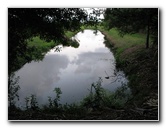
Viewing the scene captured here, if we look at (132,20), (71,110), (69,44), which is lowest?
(71,110)

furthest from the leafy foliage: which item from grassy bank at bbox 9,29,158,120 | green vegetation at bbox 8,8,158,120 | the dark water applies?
grassy bank at bbox 9,29,158,120

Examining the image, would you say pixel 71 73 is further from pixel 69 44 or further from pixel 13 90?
pixel 13 90

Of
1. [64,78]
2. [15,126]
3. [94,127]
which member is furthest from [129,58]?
[15,126]

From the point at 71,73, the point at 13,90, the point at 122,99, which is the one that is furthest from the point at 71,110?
the point at 71,73

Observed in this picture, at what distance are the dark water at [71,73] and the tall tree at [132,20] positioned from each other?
55 cm

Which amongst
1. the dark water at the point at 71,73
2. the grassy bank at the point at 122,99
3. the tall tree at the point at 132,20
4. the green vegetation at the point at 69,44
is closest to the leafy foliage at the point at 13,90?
the green vegetation at the point at 69,44

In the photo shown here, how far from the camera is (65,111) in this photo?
482 centimetres

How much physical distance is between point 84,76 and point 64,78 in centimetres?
72

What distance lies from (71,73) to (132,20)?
1.99 meters

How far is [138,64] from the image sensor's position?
24.1ft

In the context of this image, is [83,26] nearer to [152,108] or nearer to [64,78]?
[64,78]

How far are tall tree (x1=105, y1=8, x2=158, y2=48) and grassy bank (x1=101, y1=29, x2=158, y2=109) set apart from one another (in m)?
0.21

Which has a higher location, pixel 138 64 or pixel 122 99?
pixel 138 64

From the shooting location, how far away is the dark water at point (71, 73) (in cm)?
568
